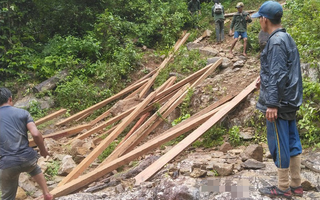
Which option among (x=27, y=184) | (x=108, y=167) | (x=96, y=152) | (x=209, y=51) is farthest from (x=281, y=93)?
(x=209, y=51)

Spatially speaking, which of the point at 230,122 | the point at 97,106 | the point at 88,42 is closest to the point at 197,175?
the point at 230,122

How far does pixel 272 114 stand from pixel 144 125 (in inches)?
136

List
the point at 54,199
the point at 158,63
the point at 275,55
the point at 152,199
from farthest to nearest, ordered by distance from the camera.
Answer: the point at 158,63 → the point at 54,199 → the point at 152,199 → the point at 275,55

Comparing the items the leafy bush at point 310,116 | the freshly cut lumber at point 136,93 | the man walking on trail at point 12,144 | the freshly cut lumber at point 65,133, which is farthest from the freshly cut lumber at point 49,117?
the leafy bush at point 310,116

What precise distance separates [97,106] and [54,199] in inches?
165

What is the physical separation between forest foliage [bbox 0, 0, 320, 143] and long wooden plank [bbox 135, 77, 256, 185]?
99.0 inches

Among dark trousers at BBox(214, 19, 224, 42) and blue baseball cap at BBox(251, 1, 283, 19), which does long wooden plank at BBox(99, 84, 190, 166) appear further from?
dark trousers at BBox(214, 19, 224, 42)

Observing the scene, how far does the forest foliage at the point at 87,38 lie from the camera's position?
845cm

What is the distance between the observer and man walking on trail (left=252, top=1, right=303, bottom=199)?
261cm

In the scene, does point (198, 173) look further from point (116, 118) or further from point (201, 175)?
point (116, 118)

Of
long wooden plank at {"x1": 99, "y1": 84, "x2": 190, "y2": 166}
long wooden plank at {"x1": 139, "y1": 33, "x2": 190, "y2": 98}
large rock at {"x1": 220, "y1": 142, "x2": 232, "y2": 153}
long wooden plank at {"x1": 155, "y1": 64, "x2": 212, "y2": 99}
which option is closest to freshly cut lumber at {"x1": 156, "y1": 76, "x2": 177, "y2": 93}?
long wooden plank at {"x1": 155, "y1": 64, "x2": 212, "y2": 99}

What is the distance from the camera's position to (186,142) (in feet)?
13.7

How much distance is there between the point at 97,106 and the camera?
7.60 m

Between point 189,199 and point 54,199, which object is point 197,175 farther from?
point 54,199
